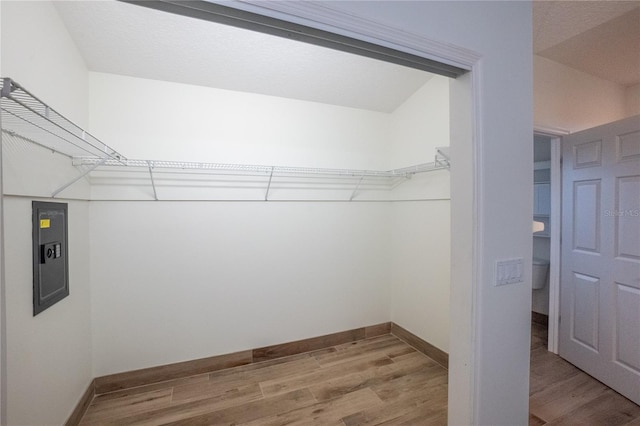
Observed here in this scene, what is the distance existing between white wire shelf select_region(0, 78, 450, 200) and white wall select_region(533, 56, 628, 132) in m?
1.07

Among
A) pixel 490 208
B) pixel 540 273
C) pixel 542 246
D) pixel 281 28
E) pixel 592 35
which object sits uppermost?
pixel 592 35

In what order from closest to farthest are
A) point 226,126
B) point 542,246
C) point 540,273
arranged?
1. point 226,126
2. point 540,273
3. point 542,246

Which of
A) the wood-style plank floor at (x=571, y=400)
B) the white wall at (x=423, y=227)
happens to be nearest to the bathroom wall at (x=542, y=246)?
the wood-style plank floor at (x=571, y=400)

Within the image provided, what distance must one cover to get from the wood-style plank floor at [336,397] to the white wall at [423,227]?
16.0 inches

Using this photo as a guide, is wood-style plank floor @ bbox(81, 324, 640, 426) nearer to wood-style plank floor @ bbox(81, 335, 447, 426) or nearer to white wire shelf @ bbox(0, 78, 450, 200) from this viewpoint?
wood-style plank floor @ bbox(81, 335, 447, 426)

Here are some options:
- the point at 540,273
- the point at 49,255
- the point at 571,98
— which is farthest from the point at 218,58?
the point at 540,273

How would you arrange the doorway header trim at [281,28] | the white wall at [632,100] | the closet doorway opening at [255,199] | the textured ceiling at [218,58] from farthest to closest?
the white wall at [632,100], the closet doorway opening at [255,199], the textured ceiling at [218,58], the doorway header trim at [281,28]

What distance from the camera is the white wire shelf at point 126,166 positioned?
932 millimetres

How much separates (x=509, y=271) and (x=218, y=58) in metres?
2.14

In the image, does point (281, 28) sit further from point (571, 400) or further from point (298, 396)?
point (571, 400)

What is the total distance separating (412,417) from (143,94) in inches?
114

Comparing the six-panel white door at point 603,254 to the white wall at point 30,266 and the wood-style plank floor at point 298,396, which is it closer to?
the wood-style plank floor at point 298,396

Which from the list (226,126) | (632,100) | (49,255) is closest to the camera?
(49,255)

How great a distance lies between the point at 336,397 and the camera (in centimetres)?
178
